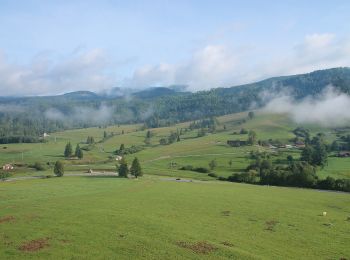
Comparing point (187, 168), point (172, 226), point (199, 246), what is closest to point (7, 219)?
point (172, 226)

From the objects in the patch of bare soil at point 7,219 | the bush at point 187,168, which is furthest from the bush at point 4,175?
the patch of bare soil at point 7,219

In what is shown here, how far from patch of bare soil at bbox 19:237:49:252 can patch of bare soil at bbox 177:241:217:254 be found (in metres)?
15.9

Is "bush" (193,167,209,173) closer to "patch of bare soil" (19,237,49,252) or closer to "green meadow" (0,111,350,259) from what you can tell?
"green meadow" (0,111,350,259)

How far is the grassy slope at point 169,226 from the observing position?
4375 cm

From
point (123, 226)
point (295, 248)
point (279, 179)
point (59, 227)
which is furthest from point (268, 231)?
point (279, 179)

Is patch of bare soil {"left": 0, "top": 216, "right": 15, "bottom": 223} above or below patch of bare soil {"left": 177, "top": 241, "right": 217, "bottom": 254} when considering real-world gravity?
above

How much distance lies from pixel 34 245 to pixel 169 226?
60.3 ft

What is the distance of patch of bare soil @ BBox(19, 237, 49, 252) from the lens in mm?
43312

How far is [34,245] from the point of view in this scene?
44.6 metres

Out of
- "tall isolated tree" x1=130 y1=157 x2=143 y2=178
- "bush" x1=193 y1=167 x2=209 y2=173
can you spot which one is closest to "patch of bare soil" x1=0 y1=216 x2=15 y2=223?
"tall isolated tree" x1=130 y1=157 x2=143 y2=178

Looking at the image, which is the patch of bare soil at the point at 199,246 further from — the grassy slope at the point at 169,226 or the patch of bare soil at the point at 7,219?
the patch of bare soil at the point at 7,219

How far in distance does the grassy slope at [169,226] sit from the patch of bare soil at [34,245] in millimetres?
683

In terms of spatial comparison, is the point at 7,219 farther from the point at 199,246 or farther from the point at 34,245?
the point at 199,246

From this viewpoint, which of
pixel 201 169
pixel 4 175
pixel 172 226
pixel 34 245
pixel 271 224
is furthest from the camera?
pixel 201 169
